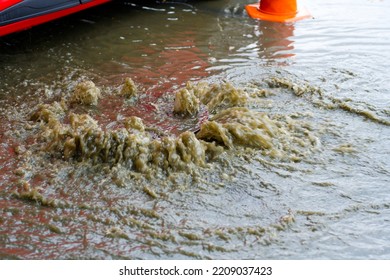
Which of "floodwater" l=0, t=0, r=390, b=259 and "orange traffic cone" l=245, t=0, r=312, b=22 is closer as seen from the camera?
"floodwater" l=0, t=0, r=390, b=259

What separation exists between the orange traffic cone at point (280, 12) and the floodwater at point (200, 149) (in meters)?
0.51

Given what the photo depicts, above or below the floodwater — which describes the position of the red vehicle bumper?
above

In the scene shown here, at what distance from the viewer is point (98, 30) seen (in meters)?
5.65

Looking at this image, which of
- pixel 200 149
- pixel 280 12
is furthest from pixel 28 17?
pixel 280 12

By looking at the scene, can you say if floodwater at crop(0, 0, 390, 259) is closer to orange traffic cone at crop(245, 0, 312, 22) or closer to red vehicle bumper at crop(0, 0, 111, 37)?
red vehicle bumper at crop(0, 0, 111, 37)

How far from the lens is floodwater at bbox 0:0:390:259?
8.24 ft

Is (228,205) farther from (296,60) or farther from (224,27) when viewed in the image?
(224,27)

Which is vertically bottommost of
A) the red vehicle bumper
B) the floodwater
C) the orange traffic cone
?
the floodwater

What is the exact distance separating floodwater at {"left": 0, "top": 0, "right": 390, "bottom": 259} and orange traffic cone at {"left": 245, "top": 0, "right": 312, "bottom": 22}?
1.68 feet

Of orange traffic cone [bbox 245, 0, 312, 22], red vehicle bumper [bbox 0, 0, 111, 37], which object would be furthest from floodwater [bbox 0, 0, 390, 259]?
orange traffic cone [bbox 245, 0, 312, 22]

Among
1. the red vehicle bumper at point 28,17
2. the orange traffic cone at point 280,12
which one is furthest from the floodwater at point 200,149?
the orange traffic cone at point 280,12

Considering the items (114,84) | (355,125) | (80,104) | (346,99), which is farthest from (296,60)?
(80,104)

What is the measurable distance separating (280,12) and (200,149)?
3.31 meters
